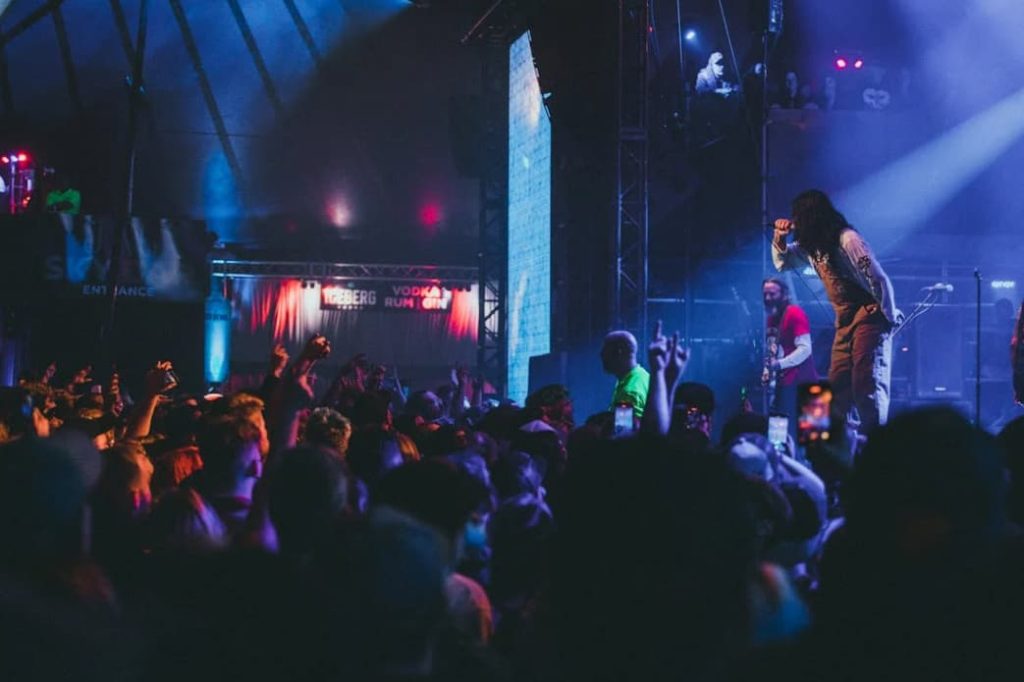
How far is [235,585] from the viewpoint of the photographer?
1.75 metres

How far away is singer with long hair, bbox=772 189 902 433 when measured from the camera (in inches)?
230

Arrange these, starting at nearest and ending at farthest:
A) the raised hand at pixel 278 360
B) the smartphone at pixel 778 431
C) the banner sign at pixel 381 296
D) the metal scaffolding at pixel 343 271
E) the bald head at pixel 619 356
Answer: the smartphone at pixel 778 431 < the raised hand at pixel 278 360 < the bald head at pixel 619 356 < the metal scaffolding at pixel 343 271 < the banner sign at pixel 381 296

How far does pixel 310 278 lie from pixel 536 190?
27.9 feet

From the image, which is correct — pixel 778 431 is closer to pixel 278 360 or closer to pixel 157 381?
pixel 278 360

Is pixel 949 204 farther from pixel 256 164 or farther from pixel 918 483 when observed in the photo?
pixel 918 483

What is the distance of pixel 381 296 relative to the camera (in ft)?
→ 75.4

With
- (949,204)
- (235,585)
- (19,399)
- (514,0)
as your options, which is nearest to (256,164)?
(514,0)

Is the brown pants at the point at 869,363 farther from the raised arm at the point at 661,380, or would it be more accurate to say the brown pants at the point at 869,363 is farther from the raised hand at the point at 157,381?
the raised hand at the point at 157,381

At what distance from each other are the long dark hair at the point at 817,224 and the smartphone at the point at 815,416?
328 centimetres

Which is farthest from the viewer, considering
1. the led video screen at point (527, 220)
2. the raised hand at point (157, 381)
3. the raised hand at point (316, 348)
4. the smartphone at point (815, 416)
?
the led video screen at point (527, 220)

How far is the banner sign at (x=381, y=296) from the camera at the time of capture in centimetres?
2280

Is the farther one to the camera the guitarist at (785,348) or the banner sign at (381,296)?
the banner sign at (381,296)

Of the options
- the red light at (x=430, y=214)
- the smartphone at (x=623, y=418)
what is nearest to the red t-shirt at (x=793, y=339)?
the smartphone at (x=623, y=418)

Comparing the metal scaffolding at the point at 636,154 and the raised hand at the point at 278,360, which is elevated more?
the metal scaffolding at the point at 636,154
